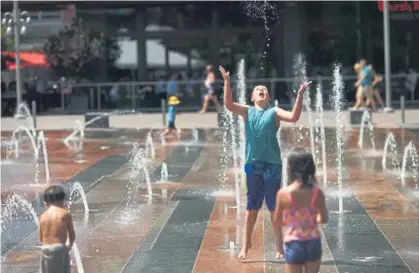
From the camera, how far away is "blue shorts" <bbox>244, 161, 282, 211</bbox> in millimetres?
7383

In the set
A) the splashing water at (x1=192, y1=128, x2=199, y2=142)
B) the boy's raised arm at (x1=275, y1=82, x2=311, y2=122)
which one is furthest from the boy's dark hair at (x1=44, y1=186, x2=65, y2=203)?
the splashing water at (x1=192, y1=128, x2=199, y2=142)

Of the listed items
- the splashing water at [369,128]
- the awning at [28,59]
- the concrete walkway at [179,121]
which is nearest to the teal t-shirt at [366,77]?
the concrete walkway at [179,121]

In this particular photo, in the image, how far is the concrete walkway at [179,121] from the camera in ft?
77.9

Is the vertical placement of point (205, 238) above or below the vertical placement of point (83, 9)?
below

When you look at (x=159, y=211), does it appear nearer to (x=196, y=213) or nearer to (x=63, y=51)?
(x=196, y=213)

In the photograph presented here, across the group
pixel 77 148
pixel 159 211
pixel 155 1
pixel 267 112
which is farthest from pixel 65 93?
pixel 267 112

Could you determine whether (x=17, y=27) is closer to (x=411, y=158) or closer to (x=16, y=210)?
(x=411, y=158)

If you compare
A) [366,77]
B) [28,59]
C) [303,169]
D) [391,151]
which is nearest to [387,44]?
[366,77]

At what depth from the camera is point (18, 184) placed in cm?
1297

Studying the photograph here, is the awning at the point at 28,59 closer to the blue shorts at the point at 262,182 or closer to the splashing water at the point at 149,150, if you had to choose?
the splashing water at the point at 149,150

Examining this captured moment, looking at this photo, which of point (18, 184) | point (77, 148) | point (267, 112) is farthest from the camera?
point (77, 148)

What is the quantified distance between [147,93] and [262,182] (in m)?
25.7

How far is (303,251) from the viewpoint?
5.39m

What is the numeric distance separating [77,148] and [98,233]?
31.1 ft
